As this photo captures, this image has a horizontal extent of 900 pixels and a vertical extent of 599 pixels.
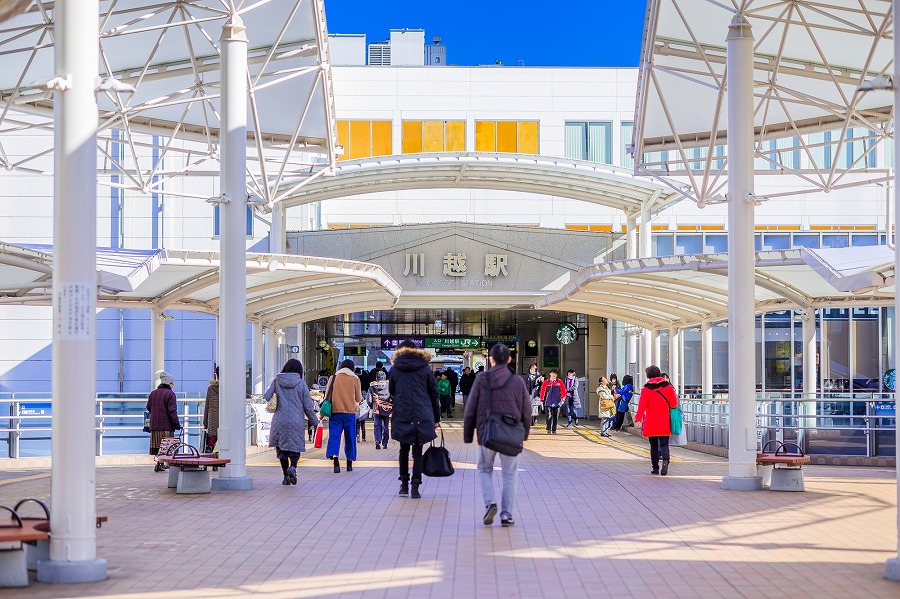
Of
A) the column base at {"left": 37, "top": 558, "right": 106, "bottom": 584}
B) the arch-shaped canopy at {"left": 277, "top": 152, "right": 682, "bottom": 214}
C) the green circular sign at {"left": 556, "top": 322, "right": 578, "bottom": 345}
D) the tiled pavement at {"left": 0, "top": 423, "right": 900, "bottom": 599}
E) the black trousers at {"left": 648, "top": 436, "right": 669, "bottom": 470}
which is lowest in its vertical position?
the tiled pavement at {"left": 0, "top": 423, "right": 900, "bottom": 599}

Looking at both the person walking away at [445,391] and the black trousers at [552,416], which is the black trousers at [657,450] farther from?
the person walking away at [445,391]

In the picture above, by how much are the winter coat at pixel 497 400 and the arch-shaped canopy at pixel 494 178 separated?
727 inches

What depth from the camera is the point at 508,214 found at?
43.1 m

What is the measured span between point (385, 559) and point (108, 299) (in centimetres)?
1356

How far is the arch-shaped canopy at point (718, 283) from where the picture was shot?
16.1 metres

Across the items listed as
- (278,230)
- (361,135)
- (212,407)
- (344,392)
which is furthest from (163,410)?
(361,135)

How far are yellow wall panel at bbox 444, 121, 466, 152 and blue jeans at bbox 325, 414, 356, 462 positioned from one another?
27869mm

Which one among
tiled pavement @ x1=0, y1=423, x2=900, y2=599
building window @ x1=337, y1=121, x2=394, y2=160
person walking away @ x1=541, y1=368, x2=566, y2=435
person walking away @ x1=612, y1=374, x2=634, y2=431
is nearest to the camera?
tiled pavement @ x1=0, y1=423, x2=900, y2=599

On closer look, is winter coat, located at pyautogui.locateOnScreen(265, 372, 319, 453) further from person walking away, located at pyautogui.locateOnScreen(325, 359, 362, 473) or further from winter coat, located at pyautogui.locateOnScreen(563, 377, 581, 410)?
winter coat, located at pyautogui.locateOnScreen(563, 377, 581, 410)

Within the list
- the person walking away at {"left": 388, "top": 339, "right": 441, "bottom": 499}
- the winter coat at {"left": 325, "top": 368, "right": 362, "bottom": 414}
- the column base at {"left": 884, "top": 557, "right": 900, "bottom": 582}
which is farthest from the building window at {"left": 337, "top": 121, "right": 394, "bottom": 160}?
the column base at {"left": 884, "top": 557, "right": 900, "bottom": 582}

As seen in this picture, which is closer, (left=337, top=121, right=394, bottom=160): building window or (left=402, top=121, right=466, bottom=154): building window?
(left=337, top=121, right=394, bottom=160): building window

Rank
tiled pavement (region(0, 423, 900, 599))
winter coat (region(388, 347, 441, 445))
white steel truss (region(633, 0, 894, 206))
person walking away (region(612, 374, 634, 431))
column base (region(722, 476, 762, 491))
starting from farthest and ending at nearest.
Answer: person walking away (region(612, 374, 634, 431))
white steel truss (region(633, 0, 894, 206))
column base (region(722, 476, 762, 491))
winter coat (region(388, 347, 441, 445))
tiled pavement (region(0, 423, 900, 599))

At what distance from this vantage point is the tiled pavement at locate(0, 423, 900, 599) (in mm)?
8094

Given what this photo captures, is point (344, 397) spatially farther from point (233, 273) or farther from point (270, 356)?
point (270, 356)
